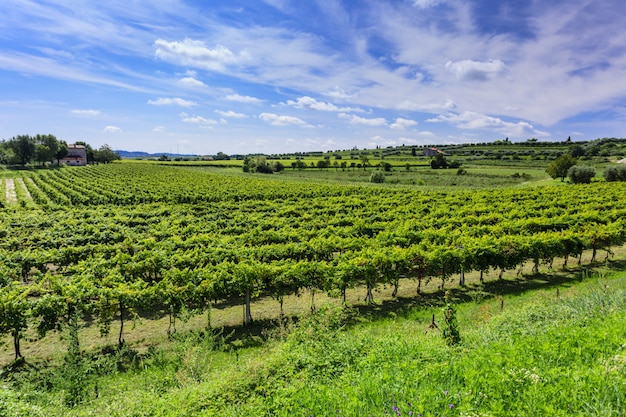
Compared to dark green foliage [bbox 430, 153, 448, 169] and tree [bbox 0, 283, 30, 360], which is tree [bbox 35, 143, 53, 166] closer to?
tree [bbox 0, 283, 30, 360]

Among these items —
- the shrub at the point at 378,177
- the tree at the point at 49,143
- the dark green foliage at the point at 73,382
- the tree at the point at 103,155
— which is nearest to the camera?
the dark green foliage at the point at 73,382

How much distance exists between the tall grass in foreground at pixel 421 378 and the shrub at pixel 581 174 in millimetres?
69070

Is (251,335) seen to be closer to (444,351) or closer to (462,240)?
(444,351)

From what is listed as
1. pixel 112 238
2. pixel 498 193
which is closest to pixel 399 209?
pixel 498 193

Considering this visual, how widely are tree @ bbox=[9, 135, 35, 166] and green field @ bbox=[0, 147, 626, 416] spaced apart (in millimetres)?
100404

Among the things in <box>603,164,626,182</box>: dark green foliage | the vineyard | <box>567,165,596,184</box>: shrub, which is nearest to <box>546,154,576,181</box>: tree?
<box>567,165,596,184</box>: shrub

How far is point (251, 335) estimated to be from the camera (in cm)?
1483

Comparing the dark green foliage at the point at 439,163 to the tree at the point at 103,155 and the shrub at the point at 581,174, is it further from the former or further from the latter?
the tree at the point at 103,155

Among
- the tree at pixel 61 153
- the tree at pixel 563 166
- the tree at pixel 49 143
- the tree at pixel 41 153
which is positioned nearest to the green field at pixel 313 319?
the tree at pixel 563 166

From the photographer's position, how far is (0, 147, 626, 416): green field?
5.67 metres

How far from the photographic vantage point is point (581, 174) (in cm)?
6353

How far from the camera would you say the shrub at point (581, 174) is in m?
63.2

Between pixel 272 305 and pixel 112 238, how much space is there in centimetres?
1702

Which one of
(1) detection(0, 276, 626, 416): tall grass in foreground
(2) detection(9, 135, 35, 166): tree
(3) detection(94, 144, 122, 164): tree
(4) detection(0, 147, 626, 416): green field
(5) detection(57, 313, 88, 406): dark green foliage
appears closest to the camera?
(1) detection(0, 276, 626, 416): tall grass in foreground
